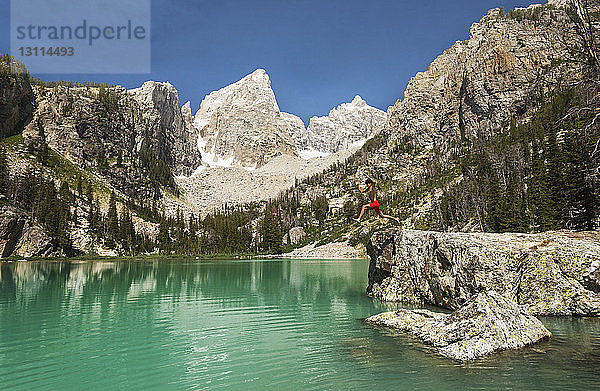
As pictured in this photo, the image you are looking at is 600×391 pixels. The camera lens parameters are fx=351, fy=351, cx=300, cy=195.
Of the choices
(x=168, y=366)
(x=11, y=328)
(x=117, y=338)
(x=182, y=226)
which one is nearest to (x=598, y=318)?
(x=168, y=366)

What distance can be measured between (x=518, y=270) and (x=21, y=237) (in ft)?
430

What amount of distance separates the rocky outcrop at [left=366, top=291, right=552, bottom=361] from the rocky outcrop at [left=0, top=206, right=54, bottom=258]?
125 meters

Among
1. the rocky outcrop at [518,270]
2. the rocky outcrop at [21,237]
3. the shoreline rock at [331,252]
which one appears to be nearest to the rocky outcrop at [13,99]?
the rocky outcrop at [21,237]

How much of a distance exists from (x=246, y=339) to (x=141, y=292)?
2456cm

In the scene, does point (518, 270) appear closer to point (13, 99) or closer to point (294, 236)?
point (294, 236)

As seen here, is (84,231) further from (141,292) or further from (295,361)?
(295,361)

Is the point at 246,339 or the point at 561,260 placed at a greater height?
the point at 561,260

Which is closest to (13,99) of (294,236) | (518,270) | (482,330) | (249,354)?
(294,236)

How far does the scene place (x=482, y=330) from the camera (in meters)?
15.1

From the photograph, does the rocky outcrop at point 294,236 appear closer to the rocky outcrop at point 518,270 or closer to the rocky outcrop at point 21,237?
the rocky outcrop at point 21,237

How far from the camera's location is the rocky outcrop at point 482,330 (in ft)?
47.3

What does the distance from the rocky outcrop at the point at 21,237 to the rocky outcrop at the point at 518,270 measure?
398ft

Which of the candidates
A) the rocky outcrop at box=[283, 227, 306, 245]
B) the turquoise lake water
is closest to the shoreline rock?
Answer: the rocky outcrop at box=[283, 227, 306, 245]

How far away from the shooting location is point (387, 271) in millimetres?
31938
